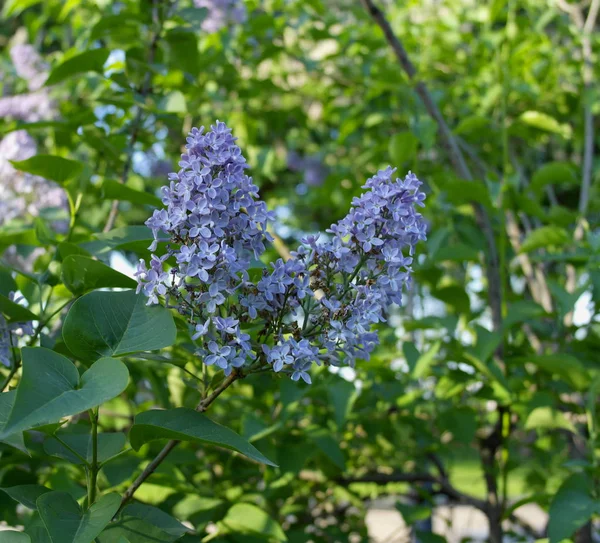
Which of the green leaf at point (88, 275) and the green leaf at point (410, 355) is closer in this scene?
the green leaf at point (88, 275)

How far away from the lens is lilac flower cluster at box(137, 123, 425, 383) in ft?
2.09

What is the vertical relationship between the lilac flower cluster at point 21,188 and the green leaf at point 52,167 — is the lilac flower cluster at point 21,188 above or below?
above

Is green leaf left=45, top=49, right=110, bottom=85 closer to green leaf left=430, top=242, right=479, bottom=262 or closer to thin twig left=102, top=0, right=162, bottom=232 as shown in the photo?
thin twig left=102, top=0, right=162, bottom=232

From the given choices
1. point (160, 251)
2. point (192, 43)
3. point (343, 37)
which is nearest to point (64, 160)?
point (160, 251)

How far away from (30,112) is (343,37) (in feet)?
3.18

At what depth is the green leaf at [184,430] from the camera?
574mm

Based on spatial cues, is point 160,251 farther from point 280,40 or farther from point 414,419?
point 280,40

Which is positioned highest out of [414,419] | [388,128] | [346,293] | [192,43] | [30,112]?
[388,128]

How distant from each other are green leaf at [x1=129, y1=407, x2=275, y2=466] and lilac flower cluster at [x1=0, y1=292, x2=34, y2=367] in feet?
0.77

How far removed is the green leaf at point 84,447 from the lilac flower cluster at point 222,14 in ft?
5.14

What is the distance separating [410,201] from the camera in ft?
2.25

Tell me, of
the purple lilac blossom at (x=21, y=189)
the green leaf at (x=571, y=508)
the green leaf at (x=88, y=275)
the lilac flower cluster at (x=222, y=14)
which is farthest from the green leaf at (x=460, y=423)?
the lilac flower cluster at (x=222, y=14)

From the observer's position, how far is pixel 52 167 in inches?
36.2

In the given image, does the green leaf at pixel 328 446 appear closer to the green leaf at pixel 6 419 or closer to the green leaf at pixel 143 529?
the green leaf at pixel 143 529
